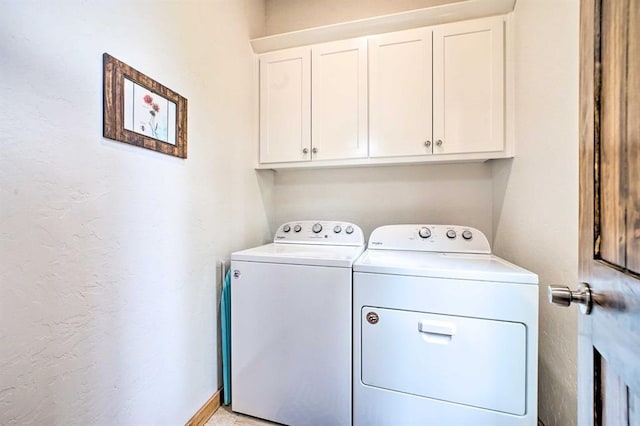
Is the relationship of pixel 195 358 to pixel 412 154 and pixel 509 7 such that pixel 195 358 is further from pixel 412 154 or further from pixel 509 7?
pixel 509 7

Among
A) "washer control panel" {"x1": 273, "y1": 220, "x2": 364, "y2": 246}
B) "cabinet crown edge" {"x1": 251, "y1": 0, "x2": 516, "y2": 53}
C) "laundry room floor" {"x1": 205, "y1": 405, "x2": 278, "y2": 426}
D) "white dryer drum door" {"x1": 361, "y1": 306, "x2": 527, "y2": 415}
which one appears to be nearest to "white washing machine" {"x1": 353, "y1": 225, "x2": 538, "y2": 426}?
"white dryer drum door" {"x1": 361, "y1": 306, "x2": 527, "y2": 415}

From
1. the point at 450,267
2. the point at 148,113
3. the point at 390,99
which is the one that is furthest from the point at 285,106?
the point at 450,267

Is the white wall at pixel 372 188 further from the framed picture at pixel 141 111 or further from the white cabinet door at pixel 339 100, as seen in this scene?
the framed picture at pixel 141 111

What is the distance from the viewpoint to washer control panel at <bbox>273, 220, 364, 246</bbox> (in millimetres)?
1784

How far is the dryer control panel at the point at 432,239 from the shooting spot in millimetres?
1601

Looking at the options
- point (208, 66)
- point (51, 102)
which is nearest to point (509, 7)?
point (208, 66)

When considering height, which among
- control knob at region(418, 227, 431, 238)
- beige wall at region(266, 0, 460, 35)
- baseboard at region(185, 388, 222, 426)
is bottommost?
baseboard at region(185, 388, 222, 426)

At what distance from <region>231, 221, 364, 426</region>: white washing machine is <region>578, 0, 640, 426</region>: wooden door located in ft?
2.81

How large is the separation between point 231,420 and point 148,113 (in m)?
1.60

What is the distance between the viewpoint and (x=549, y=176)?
117cm

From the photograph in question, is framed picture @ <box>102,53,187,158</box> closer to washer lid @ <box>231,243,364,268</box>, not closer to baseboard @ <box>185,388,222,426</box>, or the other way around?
washer lid @ <box>231,243,364,268</box>

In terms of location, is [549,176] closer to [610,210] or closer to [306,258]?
[610,210]

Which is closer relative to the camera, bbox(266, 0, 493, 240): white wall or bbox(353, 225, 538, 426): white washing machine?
bbox(353, 225, 538, 426): white washing machine

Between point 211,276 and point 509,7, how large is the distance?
7.36 feet
